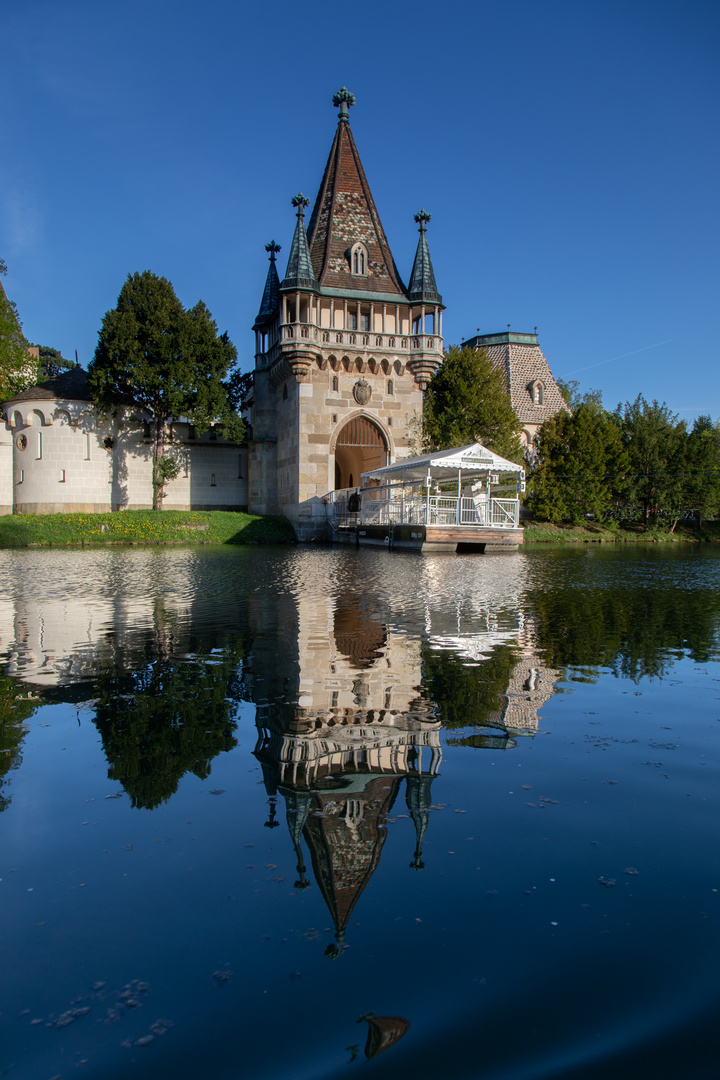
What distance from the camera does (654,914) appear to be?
2.34 meters

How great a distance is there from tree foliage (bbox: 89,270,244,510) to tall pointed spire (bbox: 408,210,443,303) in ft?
32.7

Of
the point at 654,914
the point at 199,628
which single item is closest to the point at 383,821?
the point at 654,914

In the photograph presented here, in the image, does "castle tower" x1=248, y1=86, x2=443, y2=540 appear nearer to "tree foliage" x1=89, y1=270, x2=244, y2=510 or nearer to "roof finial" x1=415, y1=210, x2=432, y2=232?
"roof finial" x1=415, y1=210, x2=432, y2=232

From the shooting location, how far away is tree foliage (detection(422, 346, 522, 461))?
4016cm

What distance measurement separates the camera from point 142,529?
31719 millimetres

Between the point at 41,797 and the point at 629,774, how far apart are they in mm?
2871

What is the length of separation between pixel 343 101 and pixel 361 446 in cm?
1914

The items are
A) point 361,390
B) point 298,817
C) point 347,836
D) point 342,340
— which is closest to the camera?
point 347,836

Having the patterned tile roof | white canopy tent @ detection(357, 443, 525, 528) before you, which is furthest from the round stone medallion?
the patterned tile roof

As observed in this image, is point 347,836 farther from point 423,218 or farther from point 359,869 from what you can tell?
point 423,218

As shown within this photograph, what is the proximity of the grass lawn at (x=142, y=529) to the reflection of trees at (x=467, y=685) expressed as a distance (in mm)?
25313

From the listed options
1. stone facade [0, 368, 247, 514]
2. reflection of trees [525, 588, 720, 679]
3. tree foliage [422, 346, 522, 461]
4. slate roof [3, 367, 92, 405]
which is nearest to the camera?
reflection of trees [525, 588, 720, 679]

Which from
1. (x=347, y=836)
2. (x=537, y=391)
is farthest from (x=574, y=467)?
(x=347, y=836)

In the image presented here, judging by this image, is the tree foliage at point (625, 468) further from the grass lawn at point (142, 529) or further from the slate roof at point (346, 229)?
the grass lawn at point (142, 529)
